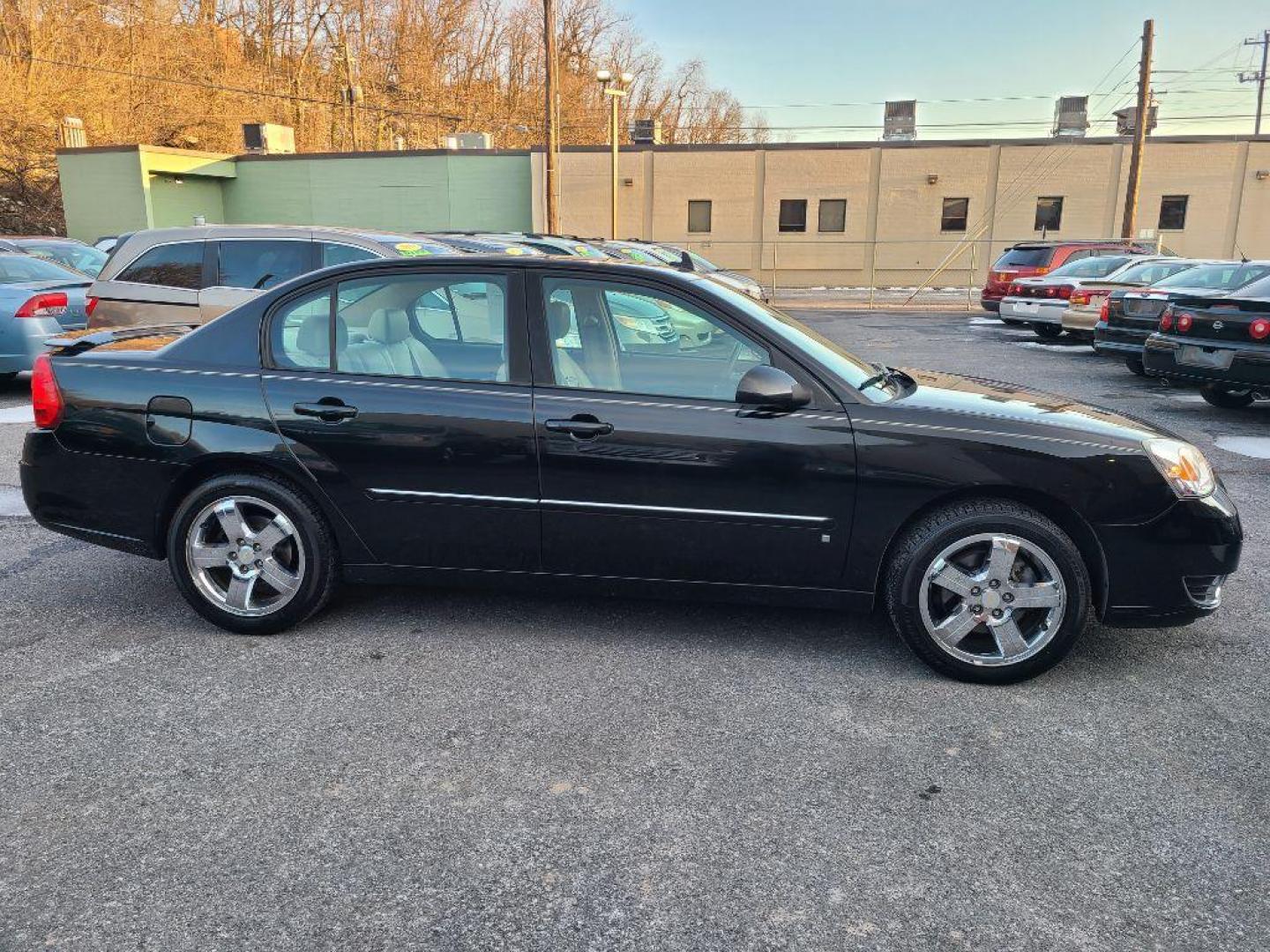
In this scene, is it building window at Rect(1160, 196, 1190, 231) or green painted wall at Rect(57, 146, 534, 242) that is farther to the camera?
building window at Rect(1160, 196, 1190, 231)

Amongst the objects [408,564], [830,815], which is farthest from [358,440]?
[830,815]

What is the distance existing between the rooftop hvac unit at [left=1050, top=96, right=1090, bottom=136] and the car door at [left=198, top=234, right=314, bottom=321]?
3658 centimetres

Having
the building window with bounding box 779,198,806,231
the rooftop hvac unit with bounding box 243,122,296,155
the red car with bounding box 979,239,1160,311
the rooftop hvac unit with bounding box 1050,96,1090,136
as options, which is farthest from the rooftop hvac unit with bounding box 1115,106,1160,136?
the rooftop hvac unit with bounding box 243,122,296,155

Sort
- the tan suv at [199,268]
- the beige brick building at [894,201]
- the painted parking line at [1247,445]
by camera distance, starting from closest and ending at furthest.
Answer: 1. the painted parking line at [1247,445]
2. the tan suv at [199,268]
3. the beige brick building at [894,201]

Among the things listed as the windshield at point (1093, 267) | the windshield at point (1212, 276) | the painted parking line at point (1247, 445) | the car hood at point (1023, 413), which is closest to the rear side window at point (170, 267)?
the car hood at point (1023, 413)

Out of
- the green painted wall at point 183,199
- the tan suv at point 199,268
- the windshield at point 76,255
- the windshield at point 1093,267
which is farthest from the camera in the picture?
the green painted wall at point 183,199

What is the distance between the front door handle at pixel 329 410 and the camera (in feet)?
12.4

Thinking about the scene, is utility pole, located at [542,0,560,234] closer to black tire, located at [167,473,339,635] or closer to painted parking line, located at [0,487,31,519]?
painted parking line, located at [0,487,31,519]

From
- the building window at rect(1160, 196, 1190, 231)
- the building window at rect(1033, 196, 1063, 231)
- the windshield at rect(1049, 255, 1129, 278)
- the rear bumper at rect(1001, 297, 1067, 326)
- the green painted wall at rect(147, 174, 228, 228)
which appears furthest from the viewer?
the building window at rect(1033, 196, 1063, 231)

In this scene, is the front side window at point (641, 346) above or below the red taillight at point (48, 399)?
above

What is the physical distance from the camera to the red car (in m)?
18.4

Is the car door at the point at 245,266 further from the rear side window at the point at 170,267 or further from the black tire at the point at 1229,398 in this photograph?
the black tire at the point at 1229,398

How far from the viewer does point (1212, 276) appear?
11617 mm

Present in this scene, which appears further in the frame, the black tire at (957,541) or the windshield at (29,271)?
the windshield at (29,271)
